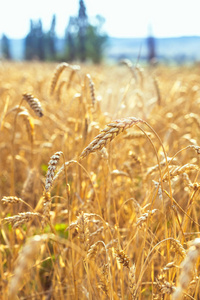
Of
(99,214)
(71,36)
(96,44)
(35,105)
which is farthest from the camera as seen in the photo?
(96,44)

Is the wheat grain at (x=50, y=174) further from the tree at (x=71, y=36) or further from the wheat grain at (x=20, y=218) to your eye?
the tree at (x=71, y=36)

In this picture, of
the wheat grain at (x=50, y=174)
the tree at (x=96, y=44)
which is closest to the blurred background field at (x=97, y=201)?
the wheat grain at (x=50, y=174)

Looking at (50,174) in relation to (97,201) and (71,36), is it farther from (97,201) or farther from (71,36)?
(71,36)

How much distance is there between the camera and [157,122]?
3.17 meters

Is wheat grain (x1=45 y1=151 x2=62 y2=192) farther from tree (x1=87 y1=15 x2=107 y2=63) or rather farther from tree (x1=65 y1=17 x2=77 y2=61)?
tree (x1=87 y1=15 x2=107 y2=63)

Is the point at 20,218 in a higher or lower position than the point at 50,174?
lower

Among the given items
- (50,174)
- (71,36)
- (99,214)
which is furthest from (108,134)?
(71,36)

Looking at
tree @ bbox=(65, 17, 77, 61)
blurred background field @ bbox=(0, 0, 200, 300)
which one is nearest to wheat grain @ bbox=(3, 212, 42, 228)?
blurred background field @ bbox=(0, 0, 200, 300)

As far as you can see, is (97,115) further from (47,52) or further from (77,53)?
(47,52)

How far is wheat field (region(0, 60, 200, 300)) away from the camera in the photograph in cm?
92

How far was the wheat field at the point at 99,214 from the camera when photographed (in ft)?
3.02

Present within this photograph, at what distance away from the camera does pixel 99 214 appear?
138 centimetres

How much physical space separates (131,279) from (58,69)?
1.11m

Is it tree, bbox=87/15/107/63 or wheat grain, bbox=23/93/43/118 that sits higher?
tree, bbox=87/15/107/63
